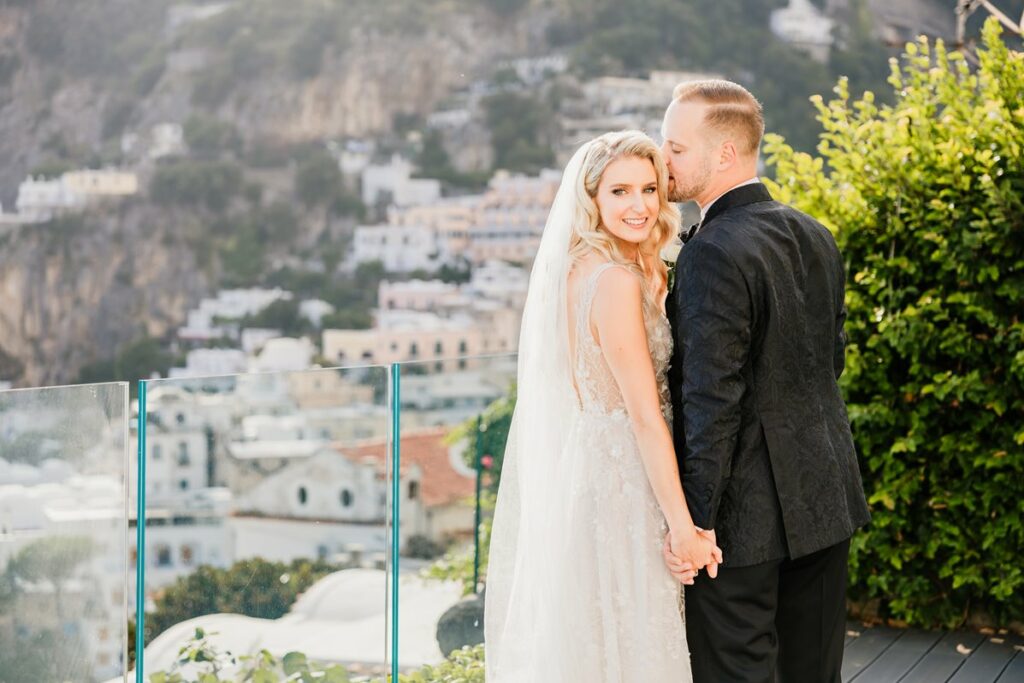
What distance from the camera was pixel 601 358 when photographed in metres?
1.94

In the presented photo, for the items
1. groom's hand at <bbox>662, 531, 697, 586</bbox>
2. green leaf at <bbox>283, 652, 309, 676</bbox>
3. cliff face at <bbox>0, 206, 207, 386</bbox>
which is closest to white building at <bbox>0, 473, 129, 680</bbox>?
green leaf at <bbox>283, 652, 309, 676</bbox>

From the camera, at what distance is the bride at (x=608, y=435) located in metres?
1.87

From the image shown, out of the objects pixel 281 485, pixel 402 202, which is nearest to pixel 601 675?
pixel 281 485

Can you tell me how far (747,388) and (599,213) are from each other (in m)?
0.38

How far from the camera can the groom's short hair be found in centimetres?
190

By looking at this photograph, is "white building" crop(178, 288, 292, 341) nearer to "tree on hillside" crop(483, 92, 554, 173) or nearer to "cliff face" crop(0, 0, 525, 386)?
"cliff face" crop(0, 0, 525, 386)

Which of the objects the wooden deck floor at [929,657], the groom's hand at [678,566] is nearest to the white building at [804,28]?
the wooden deck floor at [929,657]

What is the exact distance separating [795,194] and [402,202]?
168ft

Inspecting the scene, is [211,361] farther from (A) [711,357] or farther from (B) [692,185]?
(A) [711,357]

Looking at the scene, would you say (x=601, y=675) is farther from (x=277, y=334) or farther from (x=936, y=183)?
(x=277, y=334)

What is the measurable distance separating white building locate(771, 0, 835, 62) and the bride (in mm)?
50405

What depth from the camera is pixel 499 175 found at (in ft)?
176

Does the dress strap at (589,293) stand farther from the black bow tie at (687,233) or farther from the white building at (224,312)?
the white building at (224,312)

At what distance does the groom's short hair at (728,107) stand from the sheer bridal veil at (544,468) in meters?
0.19
